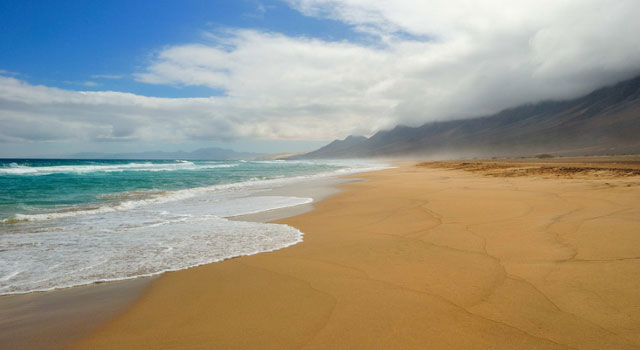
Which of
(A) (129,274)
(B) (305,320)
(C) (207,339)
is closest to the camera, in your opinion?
(C) (207,339)

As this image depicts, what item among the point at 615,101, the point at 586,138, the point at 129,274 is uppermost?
the point at 615,101

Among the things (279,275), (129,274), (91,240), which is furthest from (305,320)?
(91,240)

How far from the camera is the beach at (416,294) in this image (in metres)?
2.59

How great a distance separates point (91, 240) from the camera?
659cm

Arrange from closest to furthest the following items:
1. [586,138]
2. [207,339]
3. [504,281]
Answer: [207,339] → [504,281] → [586,138]

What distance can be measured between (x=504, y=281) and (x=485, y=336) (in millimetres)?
1233

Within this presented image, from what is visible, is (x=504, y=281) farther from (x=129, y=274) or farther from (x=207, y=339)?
(x=129, y=274)

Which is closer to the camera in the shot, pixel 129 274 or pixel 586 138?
pixel 129 274

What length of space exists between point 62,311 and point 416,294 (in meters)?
3.70

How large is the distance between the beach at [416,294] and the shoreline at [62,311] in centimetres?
17

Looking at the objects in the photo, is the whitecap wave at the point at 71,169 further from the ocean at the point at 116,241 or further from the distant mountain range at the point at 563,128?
the distant mountain range at the point at 563,128

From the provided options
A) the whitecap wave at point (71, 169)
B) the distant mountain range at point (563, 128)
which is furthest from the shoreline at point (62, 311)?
the distant mountain range at point (563, 128)

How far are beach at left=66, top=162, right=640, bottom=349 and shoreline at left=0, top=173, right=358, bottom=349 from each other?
17cm

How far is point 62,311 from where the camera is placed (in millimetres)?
3414
